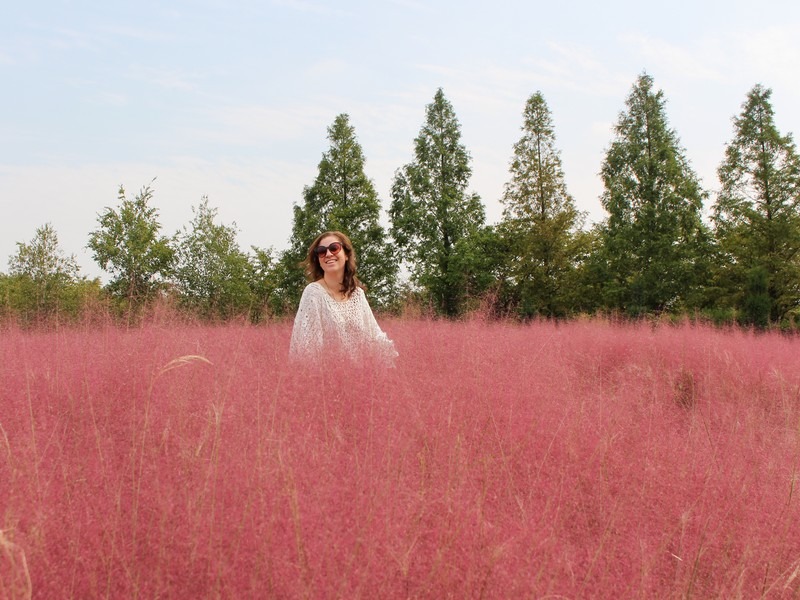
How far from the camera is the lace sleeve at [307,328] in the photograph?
410 cm

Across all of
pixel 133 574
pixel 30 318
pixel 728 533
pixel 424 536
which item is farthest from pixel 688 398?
pixel 30 318

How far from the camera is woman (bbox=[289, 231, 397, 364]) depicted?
13.4 feet

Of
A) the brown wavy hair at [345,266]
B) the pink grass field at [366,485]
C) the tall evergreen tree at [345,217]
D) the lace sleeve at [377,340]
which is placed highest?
the tall evergreen tree at [345,217]

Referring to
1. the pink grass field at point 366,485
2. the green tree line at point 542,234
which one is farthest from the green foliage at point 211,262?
the pink grass field at point 366,485

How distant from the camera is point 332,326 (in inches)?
171

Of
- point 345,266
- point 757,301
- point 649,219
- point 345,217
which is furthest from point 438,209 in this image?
point 345,266

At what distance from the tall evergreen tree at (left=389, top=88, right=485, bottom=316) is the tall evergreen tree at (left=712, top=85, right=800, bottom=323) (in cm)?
787

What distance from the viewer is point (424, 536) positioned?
6.27ft

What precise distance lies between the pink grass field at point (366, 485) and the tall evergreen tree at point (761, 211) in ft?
48.5

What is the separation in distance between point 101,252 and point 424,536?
18.6m

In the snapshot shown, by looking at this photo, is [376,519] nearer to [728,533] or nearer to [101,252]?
[728,533]

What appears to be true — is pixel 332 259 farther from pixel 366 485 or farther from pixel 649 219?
pixel 649 219

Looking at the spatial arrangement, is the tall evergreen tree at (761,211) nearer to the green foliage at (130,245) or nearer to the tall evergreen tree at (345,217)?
the tall evergreen tree at (345,217)

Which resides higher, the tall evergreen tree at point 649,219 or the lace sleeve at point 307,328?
the tall evergreen tree at point 649,219
